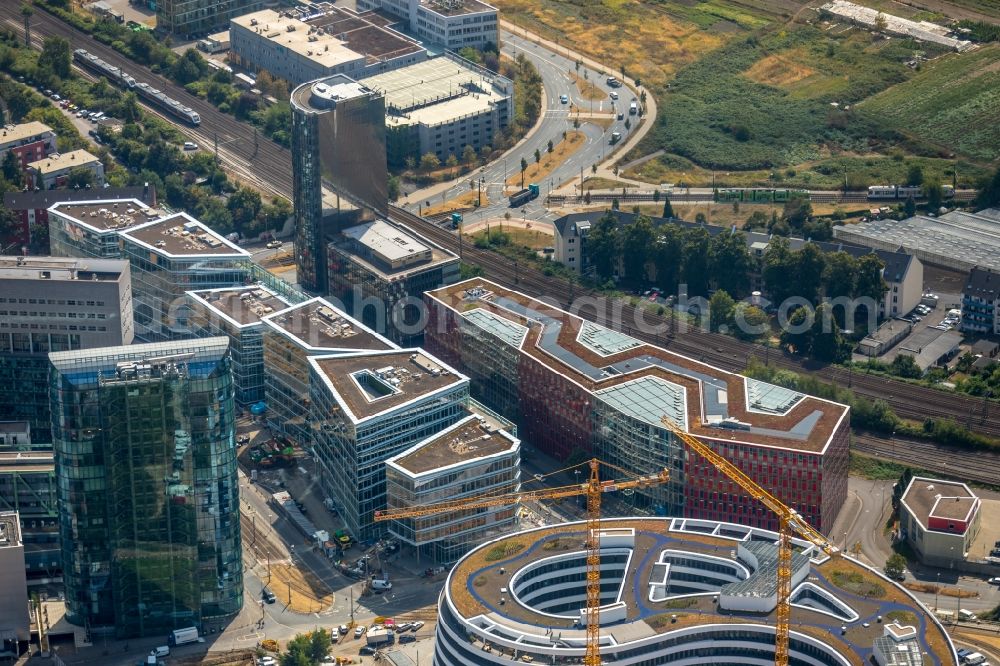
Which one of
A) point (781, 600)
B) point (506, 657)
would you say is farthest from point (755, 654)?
point (506, 657)

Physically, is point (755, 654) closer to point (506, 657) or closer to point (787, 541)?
point (787, 541)

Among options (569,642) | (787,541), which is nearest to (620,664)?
(569,642)

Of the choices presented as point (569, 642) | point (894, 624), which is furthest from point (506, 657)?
point (894, 624)

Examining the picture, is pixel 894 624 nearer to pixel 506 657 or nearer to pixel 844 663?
pixel 844 663

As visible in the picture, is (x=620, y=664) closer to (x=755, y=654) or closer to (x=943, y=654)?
(x=755, y=654)

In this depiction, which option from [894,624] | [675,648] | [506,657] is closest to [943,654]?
[894,624]
